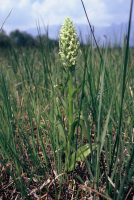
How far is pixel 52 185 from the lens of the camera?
1062 millimetres

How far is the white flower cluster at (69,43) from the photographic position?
1.03 m

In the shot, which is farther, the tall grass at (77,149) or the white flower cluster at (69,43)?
the white flower cluster at (69,43)

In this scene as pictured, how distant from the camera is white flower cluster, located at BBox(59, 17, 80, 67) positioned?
103cm

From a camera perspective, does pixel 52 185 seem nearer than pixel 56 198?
No

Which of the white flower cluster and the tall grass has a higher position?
the white flower cluster

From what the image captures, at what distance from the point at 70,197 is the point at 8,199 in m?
0.39

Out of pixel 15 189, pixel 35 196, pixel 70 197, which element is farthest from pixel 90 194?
pixel 15 189

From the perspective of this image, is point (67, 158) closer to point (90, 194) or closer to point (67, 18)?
point (90, 194)

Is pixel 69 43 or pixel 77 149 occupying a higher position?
pixel 69 43

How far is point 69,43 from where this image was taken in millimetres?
1042

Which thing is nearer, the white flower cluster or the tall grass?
the tall grass

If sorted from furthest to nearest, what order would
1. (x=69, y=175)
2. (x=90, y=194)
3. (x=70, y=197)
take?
(x=69, y=175) < (x=70, y=197) < (x=90, y=194)

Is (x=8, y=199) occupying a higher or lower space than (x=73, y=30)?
lower

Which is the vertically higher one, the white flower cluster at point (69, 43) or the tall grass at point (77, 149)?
the white flower cluster at point (69, 43)
